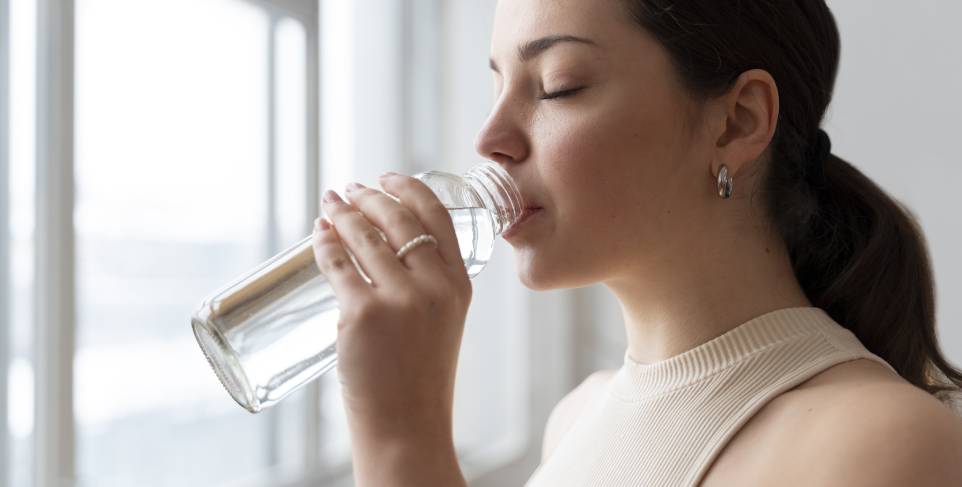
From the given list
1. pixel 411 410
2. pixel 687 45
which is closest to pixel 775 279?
pixel 687 45

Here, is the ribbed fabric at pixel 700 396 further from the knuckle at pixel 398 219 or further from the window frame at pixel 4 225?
the window frame at pixel 4 225

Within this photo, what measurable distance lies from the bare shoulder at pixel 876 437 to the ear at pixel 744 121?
219 mm

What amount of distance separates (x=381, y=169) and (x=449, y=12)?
17.6 inches

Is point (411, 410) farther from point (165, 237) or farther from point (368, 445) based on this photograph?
point (165, 237)

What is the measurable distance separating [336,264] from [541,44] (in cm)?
27

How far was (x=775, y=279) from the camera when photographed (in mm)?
860

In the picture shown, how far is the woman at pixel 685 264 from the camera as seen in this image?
0.66 m

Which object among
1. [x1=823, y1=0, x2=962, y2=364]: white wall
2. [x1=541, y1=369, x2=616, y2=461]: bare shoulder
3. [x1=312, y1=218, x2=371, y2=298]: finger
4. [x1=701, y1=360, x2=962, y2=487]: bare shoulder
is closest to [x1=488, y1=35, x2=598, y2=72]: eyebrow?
[x1=312, y1=218, x2=371, y2=298]: finger

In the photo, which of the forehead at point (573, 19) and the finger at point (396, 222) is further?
the forehead at point (573, 19)

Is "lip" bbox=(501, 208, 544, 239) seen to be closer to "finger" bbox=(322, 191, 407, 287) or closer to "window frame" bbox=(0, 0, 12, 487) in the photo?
"finger" bbox=(322, 191, 407, 287)

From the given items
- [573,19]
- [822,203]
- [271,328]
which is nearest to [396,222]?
[271,328]

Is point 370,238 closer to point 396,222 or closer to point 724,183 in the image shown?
point 396,222

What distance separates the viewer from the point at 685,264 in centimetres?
84

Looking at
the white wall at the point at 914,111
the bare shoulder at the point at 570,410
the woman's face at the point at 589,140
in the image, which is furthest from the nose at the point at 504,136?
the white wall at the point at 914,111
